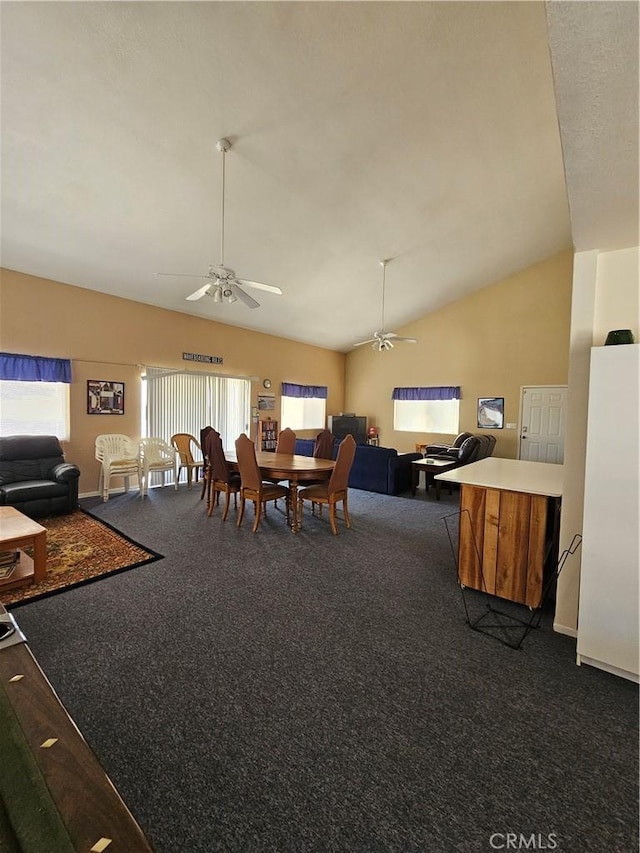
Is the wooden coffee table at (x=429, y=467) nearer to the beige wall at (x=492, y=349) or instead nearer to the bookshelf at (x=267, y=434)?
the beige wall at (x=492, y=349)

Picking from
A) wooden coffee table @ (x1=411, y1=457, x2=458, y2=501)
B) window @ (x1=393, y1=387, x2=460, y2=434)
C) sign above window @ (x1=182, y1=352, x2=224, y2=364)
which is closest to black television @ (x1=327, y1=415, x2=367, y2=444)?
window @ (x1=393, y1=387, x2=460, y2=434)

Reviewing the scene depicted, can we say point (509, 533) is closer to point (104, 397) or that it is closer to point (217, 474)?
point (217, 474)

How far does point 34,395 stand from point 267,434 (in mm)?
4049


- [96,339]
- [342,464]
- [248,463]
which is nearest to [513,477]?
[342,464]

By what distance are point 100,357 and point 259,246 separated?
2.82 m

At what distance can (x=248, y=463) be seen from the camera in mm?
3680

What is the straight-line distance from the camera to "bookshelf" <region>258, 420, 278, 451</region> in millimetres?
7562

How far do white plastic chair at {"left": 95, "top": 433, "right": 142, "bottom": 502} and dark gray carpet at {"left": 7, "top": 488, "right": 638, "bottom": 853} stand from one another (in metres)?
2.64

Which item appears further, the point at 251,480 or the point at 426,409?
the point at 426,409

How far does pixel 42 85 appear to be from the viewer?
2.44m

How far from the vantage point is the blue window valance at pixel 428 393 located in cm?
777

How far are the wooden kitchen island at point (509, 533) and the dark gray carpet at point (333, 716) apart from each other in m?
0.27

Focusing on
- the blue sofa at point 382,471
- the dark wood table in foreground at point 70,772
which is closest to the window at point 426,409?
the blue sofa at point 382,471

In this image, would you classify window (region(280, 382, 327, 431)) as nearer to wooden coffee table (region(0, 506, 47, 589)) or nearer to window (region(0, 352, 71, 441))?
window (region(0, 352, 71, 441))
